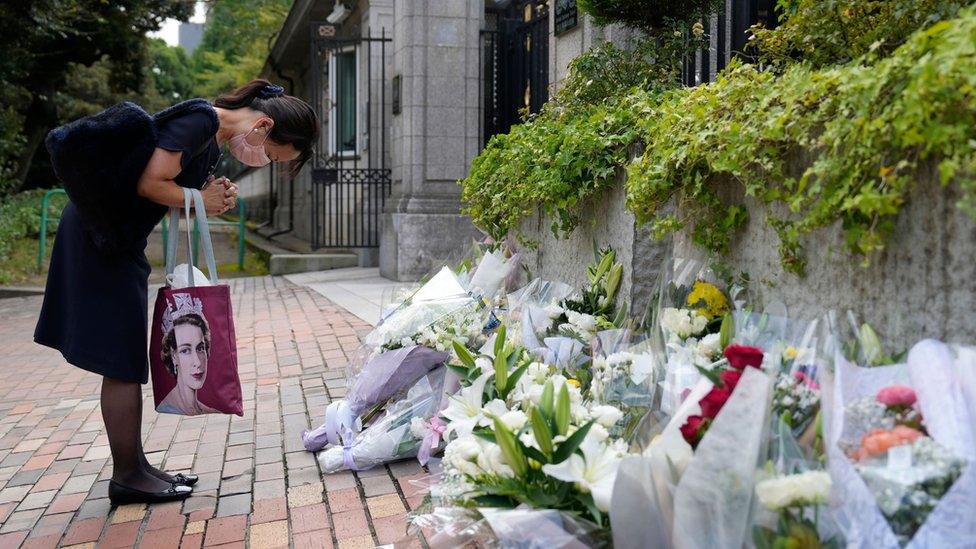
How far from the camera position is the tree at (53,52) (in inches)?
529

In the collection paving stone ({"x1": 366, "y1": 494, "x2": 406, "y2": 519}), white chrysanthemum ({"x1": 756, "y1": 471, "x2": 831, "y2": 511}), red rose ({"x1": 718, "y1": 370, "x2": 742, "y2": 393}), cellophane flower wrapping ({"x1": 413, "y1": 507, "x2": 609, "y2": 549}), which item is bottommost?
paving stone ({"x1": 366, "y1": 494, "x2": 406, "y2": 519})

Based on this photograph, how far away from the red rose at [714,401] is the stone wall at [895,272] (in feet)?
1.42

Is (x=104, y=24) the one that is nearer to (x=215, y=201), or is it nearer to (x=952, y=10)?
(x=215, y=201)

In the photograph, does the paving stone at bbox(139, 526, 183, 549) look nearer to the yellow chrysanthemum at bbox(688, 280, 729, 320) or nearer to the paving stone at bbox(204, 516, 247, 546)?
the paving stone at bbox(204, 516, 247, 546)

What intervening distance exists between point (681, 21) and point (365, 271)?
24.9ft

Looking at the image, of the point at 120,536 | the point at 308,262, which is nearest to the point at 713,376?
the point at 120,536

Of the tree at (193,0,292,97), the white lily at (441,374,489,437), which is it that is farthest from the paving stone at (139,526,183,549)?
the tree at (193,0,292,97)

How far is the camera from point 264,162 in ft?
12.0

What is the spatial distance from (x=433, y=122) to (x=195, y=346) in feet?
24.2

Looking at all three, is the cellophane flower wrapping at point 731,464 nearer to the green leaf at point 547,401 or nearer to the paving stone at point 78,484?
the green leaf at point 547,401

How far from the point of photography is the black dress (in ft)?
11.0

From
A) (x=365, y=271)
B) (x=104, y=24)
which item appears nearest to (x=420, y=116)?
(x=365, y=271)

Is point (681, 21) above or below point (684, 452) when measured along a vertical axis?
above

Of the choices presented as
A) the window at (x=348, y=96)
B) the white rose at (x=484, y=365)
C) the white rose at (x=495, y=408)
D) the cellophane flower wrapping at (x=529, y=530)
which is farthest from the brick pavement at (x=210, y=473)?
the window at (x=348, y=96)
